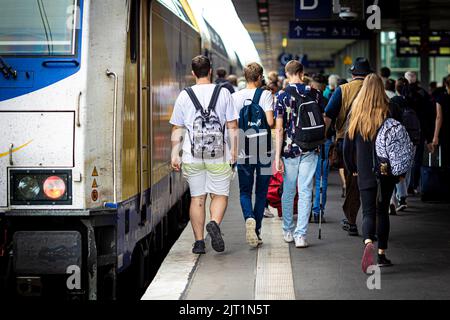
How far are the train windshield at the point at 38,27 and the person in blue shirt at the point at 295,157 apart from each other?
2.95 meters

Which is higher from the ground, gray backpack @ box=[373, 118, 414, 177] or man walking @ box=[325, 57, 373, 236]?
man walking @ box=[325, 57, 373, 236]

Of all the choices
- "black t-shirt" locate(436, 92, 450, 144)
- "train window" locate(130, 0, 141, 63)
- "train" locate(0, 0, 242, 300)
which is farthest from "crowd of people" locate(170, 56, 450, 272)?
"black t-shirt" locate(436, 92, 450, 144)

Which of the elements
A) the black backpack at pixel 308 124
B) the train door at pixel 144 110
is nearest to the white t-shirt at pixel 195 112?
the train door at pixel 144 110

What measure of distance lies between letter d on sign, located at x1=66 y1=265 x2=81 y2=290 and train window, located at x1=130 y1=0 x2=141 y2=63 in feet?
5.81

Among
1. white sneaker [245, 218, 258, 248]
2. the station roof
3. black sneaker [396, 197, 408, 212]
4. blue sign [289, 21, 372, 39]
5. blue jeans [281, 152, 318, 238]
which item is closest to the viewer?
white sneaker [245, 218, 258, 248]

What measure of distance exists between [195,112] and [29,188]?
2.22m

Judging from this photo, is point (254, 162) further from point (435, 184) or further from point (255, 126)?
point (435, 184)

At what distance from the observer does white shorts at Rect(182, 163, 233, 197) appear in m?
8.86

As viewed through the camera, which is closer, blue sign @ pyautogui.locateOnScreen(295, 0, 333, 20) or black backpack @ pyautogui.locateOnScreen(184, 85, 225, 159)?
black backpack @ pyautogui.locateOnScreen(184, 85, 225, 159)

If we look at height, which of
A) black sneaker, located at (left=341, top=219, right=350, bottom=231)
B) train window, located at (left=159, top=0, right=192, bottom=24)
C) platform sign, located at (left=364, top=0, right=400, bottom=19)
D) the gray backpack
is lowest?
black sneaker, located at (left=341, top=219, right=350, bottom=231)

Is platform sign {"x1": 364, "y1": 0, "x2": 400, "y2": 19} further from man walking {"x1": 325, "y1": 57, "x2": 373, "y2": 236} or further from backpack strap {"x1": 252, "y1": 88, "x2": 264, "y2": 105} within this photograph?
backpack strap {"x1": 252, "y1": 88, "x2": 264, "y2": 105}

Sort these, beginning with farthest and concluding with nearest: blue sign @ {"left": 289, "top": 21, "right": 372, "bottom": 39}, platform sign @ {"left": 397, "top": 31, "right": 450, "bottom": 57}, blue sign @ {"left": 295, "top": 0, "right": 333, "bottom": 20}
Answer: platform sign @ {"left": 397, "top": 31, "right": 450, "bottom": 57}, blue sign @ {"left": 289, "top": 21, "right": 372, "bottom": 39}, blue sign @ {"left": 295, "top": 0, "right": 333, "bottom": 20}

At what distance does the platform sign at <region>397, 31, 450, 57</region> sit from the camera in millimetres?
31453

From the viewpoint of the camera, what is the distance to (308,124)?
30.8 feet
